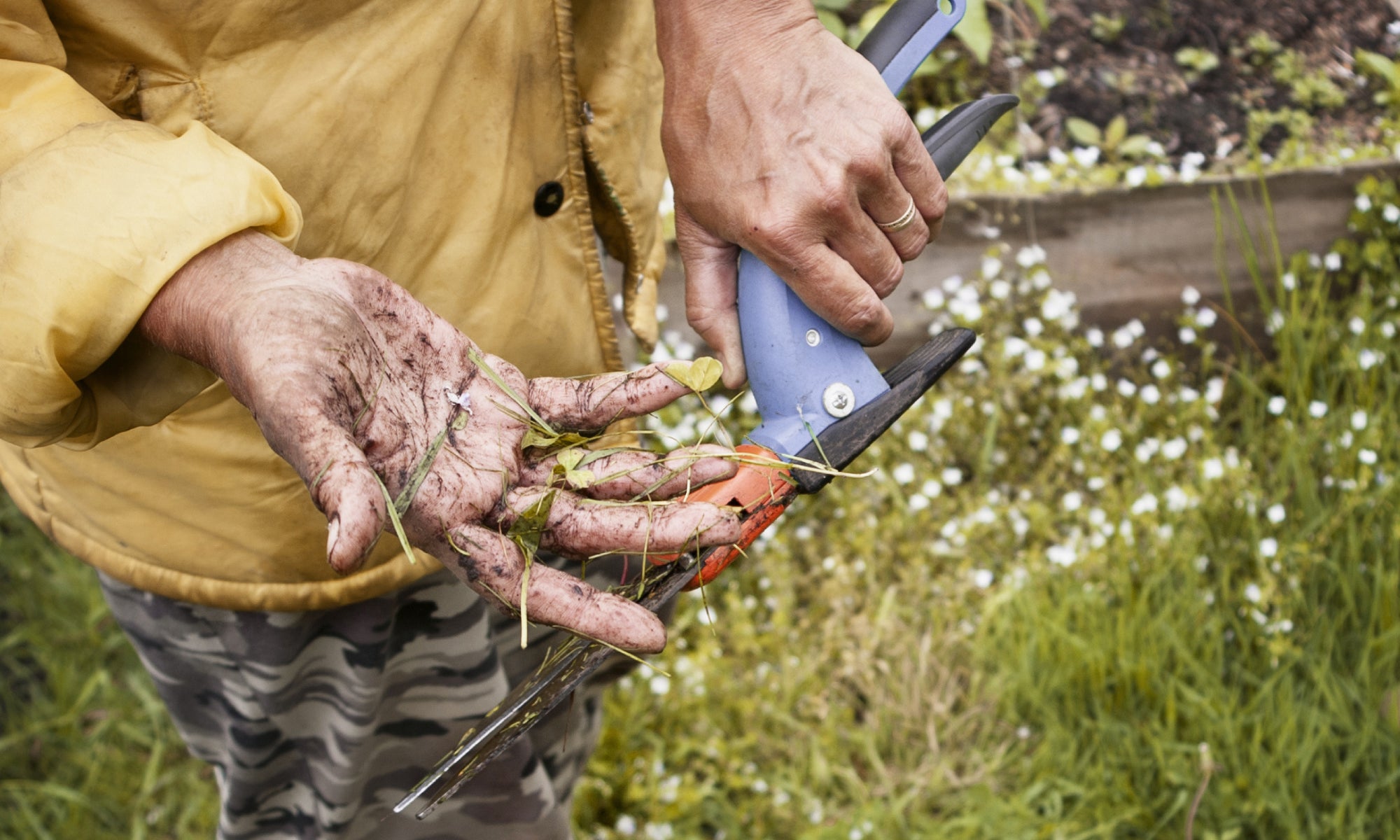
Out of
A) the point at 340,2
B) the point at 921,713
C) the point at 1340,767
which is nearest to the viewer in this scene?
the point at 340,2

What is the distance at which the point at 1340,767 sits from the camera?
1.91 metres

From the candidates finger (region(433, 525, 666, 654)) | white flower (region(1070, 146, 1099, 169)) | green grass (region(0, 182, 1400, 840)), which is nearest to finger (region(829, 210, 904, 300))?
finger (region(433, 525, 666, 654))

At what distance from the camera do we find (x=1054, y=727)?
6.86ft

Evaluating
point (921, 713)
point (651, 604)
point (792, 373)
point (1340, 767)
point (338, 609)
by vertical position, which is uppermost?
Answer: point (792, 373)

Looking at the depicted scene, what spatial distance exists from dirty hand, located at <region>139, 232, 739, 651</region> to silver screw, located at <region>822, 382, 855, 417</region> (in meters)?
0.21

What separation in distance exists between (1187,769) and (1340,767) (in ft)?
0.85

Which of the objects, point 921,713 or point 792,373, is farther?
point 921,713

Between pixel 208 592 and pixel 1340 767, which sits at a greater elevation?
pixel 208 592

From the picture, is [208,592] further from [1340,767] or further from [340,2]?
[1340,767]

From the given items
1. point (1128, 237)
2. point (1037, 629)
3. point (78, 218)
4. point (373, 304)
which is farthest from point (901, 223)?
point (1128, 237)

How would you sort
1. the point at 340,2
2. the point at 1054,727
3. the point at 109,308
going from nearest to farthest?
the point at 109,308 → the point at 340,2 → the point at 1054,727

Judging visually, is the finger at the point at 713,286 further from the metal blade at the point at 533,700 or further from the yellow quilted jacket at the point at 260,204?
the metal blade at the point at 533,700

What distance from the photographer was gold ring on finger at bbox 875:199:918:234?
1.32 metres

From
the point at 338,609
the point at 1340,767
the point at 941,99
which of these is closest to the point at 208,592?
the point at 338,609
